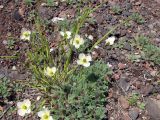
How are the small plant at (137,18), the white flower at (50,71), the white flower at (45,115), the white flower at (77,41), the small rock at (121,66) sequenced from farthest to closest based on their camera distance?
the small plant at (137,18) < the small rock at (121,66) < the white flower at (77,41) < the white flower at (50,71) < the white flower at (45,115)

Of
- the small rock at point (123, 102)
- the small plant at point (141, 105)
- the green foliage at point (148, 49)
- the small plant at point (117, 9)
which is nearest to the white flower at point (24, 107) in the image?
the small rock at point (123, 102)

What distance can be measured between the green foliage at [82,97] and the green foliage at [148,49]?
0.59m

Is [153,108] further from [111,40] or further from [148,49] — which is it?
[111,40]

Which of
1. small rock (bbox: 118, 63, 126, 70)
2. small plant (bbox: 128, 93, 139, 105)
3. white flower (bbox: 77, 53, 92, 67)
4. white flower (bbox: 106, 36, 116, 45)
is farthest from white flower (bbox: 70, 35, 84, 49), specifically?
small plant (bbox: 128, 93, 139, 105)

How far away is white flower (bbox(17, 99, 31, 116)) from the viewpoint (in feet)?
9.43

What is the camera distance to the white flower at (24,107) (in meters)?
2.87

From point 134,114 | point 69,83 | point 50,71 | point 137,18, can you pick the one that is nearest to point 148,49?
point 137,18

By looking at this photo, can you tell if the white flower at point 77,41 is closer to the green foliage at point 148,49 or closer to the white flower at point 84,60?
the white flower at point 84,60

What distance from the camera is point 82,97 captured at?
3.03 meters

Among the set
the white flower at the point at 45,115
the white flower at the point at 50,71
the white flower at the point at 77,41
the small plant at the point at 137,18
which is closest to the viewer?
the white flower at the point at 45,115

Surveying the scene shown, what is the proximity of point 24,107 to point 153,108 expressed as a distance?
1135 mm

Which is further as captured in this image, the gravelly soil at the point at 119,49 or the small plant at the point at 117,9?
the small plant at the point at 117,9

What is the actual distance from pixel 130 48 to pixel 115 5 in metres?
0.62

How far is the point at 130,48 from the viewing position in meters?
3.57
